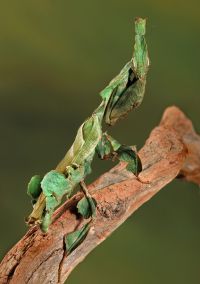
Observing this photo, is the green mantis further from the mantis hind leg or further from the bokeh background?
the bokeh background

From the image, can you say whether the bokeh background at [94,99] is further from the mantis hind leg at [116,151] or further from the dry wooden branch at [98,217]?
the mantis hind leg at [116,151]

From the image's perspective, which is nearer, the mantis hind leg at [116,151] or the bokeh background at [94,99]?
the mantis hind leg at [116,151]

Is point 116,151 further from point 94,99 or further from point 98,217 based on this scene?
point 94,99

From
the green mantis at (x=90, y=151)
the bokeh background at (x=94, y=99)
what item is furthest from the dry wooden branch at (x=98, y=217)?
the bokeh background at (x=94, y=99)

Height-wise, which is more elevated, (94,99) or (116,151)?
(94,99)

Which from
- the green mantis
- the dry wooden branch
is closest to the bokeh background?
the dry wooden branch

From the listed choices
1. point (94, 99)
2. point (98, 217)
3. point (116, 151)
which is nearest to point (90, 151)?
point (116, 151)
